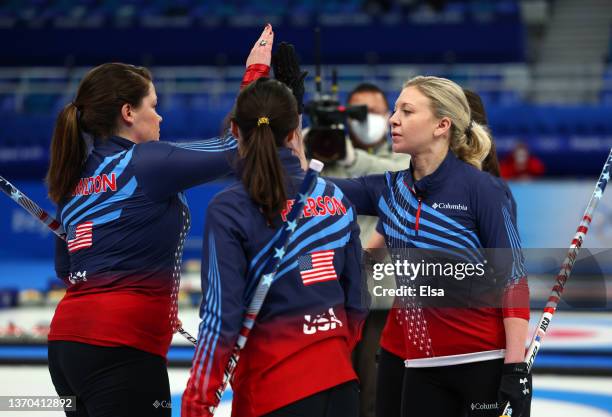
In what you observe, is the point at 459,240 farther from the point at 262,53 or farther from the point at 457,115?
the point at 262,53

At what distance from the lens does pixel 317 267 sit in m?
2.45

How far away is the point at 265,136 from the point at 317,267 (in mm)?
381

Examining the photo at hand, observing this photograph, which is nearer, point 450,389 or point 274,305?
point 274,305

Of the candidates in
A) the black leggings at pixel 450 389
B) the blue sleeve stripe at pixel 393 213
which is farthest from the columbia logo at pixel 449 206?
the black leggings at pixel 450 389

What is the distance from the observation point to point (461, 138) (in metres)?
3.14

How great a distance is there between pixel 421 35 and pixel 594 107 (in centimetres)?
404

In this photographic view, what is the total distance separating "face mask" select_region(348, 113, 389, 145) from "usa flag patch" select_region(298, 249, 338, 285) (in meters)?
2.24

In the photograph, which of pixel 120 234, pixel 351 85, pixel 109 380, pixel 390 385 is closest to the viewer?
pixel 109 380

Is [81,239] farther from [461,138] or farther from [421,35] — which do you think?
[421,35]

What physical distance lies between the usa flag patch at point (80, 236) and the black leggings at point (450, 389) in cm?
116

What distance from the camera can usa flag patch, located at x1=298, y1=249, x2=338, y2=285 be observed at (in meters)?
2.44

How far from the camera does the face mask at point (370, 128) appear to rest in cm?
466

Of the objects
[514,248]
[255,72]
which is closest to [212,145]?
[255,72]

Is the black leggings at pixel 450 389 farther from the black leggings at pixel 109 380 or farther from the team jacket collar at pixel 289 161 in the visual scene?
the team jacket collar at pixel 289 161
